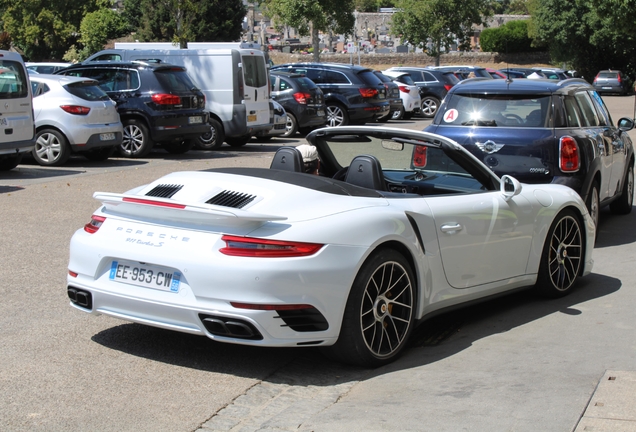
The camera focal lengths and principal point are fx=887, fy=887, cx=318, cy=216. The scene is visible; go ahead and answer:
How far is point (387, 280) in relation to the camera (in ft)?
17.1

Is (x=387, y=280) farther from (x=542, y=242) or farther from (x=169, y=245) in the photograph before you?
(x=542, y=242)

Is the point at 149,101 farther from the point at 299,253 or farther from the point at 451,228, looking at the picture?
the point at 299,253

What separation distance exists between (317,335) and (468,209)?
1.59m

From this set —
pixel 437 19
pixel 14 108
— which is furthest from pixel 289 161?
pixel 437 19

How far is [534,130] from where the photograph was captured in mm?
8969

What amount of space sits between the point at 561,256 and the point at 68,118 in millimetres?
10885

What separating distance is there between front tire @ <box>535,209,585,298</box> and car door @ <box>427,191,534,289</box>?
34cm

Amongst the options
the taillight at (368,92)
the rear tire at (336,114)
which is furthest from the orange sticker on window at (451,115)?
the taillight at (368,92)

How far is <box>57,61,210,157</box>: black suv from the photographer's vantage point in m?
17.2

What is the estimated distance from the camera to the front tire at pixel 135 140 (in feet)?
56.8

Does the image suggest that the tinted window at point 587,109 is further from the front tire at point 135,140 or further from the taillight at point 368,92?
the taillight at point 368,92

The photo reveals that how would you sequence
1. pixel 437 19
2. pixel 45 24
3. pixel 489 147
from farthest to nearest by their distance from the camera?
pixel 45 24
pixel 437 19
pixel 489 147

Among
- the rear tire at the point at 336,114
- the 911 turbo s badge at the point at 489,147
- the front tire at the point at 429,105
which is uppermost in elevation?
the 911 turbo s badge at the point at 489,147

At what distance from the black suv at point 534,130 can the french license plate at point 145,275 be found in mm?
4923
